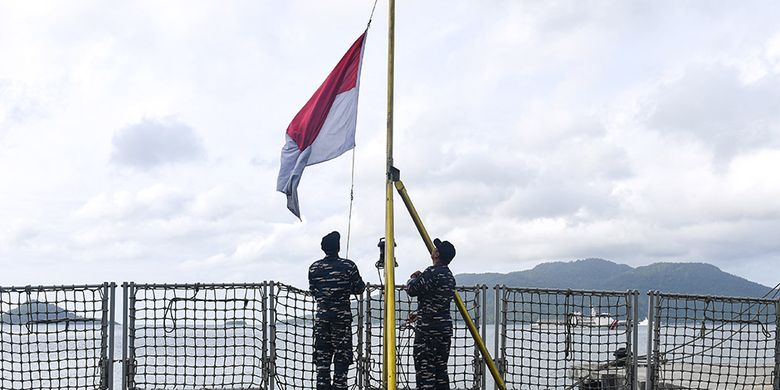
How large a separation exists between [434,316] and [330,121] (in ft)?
8.81

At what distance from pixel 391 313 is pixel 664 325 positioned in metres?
4.45

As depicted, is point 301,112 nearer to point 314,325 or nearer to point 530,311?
point 314,325

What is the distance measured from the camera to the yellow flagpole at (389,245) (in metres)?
8.13

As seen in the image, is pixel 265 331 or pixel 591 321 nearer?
pixel 265 331

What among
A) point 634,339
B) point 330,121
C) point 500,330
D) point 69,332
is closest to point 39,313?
point 69,332

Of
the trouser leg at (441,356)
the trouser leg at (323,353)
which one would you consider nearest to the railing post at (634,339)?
the trouser leg at (441,356)

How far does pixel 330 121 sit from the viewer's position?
9719 millimetres

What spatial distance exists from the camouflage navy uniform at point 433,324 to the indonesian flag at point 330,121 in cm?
174

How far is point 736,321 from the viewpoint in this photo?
1088cm

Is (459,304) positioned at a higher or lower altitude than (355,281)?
lower

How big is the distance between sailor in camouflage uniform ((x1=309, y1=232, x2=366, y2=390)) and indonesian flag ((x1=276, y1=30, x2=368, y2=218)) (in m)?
0.79

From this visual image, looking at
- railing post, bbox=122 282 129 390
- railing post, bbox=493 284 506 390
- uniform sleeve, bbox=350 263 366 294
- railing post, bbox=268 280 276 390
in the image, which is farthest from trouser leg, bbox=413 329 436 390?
railing post, bbox=122 282 129 390

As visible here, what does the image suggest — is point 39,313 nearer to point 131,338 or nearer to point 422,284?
point 131,338

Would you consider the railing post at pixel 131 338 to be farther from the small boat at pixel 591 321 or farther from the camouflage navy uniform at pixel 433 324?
the small boat at pixel 591 321
